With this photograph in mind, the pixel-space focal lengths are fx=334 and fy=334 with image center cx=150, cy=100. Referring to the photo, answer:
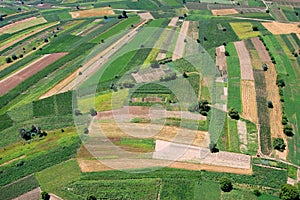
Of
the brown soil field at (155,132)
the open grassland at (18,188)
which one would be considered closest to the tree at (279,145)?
the brown soil field at (155,132)

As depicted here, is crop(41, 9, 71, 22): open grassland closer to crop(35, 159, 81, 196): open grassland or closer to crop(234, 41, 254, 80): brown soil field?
crop(234, 41, 254, 80): brown soil field

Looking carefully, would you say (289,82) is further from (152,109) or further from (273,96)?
(152,109)

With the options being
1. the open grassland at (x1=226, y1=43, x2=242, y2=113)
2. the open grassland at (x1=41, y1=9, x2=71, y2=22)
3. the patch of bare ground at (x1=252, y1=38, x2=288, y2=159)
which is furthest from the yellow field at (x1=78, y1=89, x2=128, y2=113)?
the open grassland at (x1=41, y1=9, x2=71, y2=22)

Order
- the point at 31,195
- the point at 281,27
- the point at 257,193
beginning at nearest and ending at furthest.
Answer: the point at 257,193 < the point at 31,195 < the point at 281,27

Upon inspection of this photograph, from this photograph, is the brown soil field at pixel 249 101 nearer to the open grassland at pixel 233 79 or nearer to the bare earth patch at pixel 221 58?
the open grassland at pixel 233 79

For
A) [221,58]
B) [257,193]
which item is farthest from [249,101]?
[257,193]

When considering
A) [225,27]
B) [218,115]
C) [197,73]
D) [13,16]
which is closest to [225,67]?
[197,73]
